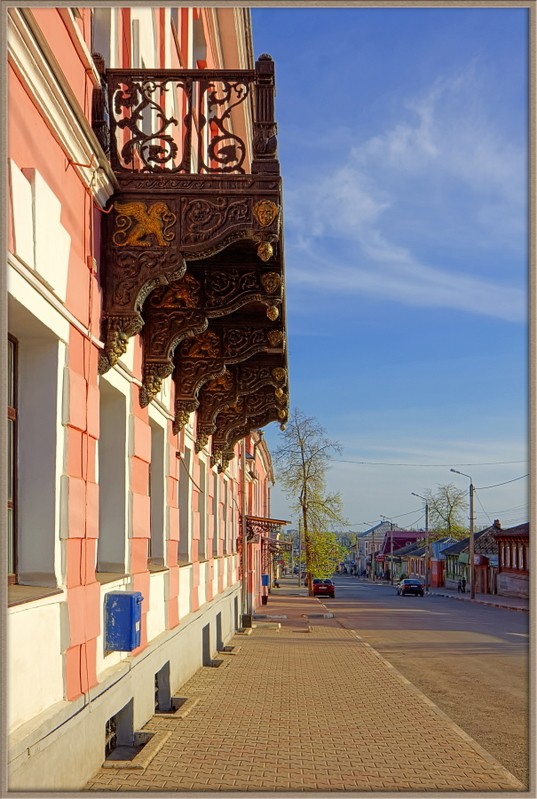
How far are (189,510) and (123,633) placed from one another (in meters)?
6.57

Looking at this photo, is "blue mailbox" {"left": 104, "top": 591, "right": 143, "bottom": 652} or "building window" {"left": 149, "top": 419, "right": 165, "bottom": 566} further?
"building window" {"left": 149, "top": 419, "right": 165, "bottom": 566}

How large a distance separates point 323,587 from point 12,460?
49.2 meters

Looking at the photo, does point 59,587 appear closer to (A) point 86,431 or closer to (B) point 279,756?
(A) point 86,431

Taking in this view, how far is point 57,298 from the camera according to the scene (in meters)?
5.73

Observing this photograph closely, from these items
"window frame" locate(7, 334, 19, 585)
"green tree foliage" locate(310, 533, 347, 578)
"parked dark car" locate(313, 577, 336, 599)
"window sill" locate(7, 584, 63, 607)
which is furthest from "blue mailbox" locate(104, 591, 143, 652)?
"parked dark car" locate(313, 577, 336, 599)

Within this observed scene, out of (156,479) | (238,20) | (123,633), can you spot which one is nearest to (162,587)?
(156,479)

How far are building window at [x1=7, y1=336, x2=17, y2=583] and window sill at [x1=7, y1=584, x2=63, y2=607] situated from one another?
0.32 ft

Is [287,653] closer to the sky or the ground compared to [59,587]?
closer to the ground

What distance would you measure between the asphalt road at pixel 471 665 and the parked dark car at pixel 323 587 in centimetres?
1690

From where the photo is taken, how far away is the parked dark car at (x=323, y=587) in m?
53.3

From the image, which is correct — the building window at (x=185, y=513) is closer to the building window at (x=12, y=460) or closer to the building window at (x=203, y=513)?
the building window at (x=203, y=513)

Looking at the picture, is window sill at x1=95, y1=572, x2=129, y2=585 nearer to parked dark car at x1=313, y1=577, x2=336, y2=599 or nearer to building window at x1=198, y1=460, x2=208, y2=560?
building window at x1=198, y1=460, x2=208, y2=560

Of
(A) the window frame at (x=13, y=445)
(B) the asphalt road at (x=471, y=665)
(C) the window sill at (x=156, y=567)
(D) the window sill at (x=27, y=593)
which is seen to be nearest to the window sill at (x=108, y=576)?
(D) the window sill at (x=27, y=593)

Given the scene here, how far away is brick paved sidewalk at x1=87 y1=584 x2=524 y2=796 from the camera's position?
23.4ft
